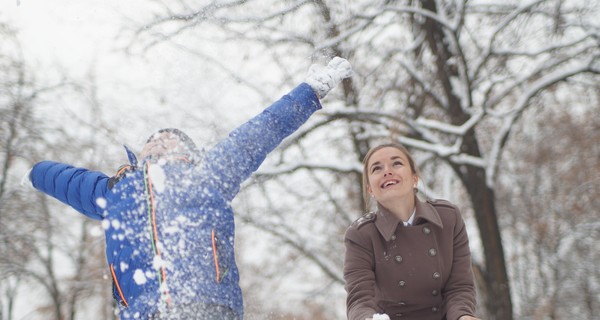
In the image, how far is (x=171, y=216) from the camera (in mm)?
2762

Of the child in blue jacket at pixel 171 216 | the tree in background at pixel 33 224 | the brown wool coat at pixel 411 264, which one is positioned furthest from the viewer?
the tree in background at pixel 33 224

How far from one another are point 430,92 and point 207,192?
7.12 m

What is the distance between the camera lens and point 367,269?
2.87 meters

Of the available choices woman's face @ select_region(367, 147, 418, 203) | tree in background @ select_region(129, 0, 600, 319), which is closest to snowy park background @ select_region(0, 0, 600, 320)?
tree in background @ select_region(129, 0, 600, 319)

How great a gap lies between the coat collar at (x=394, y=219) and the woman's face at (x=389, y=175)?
7cm

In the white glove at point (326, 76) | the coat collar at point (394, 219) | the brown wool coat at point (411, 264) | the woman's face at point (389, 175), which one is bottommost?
the brown wool coat at point (411, 264)

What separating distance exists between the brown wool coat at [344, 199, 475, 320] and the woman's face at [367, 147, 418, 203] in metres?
0.09

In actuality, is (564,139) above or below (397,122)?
above

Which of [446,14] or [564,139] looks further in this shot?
[564,139]

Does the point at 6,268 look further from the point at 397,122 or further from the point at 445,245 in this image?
the point at 445,245

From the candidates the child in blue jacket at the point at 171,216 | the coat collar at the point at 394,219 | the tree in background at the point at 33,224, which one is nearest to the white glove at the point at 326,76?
the child in blue jacket at the point at 171,216

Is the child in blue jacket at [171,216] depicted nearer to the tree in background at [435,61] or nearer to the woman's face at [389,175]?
the woman's face at [389,175]

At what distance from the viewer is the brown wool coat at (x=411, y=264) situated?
2830 mm

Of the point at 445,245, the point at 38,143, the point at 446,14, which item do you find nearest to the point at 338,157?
the point at 446,14
